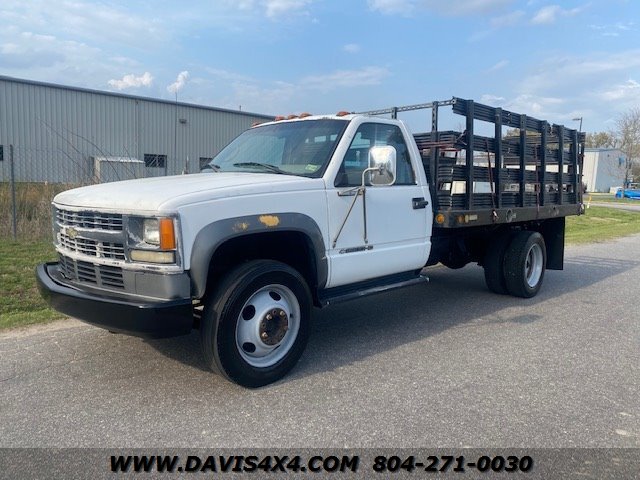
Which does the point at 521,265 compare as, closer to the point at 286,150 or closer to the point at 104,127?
the point at 286,150

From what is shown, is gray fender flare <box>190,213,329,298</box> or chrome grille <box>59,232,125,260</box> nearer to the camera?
gray fender flare <box>190,213,329,298</box>

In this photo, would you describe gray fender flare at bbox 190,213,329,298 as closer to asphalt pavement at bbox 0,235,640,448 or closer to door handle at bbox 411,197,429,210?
asphalt pavement at bbox 0,235,640,448

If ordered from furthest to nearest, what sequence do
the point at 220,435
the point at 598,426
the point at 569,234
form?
the point at 569,234, the point at 598,426, the point at 220,435

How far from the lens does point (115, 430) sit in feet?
11.0

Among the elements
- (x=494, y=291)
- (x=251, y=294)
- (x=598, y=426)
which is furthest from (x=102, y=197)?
(x=494, y=291)

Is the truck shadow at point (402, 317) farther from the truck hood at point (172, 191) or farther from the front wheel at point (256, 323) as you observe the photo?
the truck hood at point (172, 191)

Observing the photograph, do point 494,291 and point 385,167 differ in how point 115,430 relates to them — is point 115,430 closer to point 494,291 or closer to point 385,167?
point 385,167

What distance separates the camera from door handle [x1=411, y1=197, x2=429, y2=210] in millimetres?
5396

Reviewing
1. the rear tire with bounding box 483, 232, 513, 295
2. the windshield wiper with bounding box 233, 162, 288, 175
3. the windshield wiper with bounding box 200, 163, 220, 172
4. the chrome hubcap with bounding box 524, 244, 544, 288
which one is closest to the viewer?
the windshield wiper with bounding box 233, 162, 288, 175

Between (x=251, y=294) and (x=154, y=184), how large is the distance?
3.92 feet

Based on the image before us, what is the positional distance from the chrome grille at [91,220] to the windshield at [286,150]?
148cm

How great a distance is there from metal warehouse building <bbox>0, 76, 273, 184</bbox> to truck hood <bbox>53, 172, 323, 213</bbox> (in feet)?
60.7

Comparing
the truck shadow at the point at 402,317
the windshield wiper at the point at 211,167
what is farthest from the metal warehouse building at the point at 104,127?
the windshield wiper at the point at 211,167

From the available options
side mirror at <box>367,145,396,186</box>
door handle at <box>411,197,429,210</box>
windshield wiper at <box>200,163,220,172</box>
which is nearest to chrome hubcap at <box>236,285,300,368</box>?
side mirror at <box>367,145,396,186</box>
